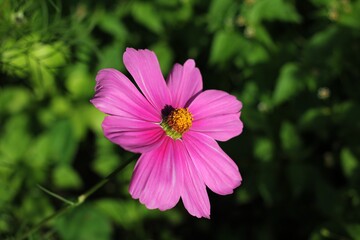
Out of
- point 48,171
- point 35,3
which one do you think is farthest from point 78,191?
point 35,3

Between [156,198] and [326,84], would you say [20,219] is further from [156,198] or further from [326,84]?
[326,84]

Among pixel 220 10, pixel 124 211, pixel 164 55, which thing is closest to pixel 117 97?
pixel 220 10

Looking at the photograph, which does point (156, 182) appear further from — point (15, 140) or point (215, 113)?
point (15, 140)

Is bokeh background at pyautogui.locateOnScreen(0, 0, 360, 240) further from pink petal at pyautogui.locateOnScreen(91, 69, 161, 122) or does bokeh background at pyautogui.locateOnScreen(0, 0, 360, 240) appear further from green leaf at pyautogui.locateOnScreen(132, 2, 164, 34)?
pink petal at pyautogui.locateOnScreen(91, 69, 161, 122)

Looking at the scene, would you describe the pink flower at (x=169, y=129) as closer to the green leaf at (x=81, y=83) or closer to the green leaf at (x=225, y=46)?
the green leaf at (x=225, y=46)

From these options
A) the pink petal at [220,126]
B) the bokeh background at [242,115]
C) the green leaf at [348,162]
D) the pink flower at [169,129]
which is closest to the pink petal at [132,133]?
the pink flower at [169,129]
